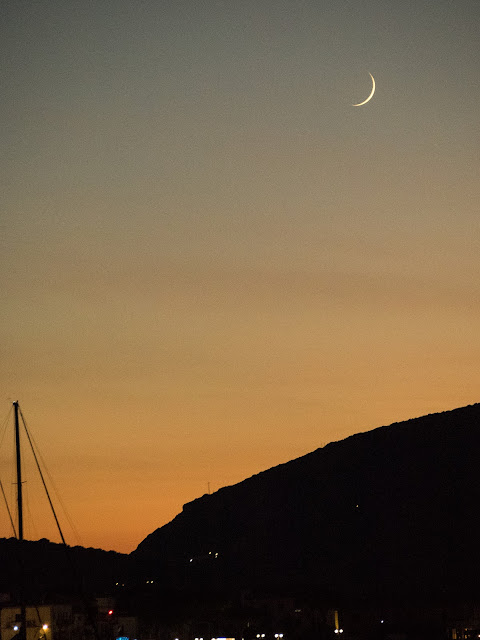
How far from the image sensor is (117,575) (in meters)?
192

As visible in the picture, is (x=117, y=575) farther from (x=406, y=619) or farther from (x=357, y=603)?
(x=406, y=619)

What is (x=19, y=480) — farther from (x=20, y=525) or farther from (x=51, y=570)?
(x=51, y=570)

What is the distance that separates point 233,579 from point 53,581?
3324 cm

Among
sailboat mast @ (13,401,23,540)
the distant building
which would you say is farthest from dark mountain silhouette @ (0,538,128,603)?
sailboat mast @ (13,401,23,540)

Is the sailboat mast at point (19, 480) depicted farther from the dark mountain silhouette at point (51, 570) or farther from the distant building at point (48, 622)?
the dark mountain silhouette at point (51, 570)

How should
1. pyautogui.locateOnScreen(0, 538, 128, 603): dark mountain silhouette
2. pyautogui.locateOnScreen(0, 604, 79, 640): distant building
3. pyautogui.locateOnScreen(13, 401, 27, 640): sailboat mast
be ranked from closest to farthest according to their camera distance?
pyautogui.locateOnScreen(13, 401, 27, 640): sailboat mast
pyautogui.locateOnScreen(0, 604, 79, 640): distant building
pyautogui.locateOnScreen(0, 538, 128, 603): dark mountain silhouette

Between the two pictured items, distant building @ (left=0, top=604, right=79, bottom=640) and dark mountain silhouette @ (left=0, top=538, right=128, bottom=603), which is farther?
dark mountain silhouette @ (left=0, top=538, right=128, bottom=603)

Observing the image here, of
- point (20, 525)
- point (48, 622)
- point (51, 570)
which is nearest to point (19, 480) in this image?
point (20, 525)

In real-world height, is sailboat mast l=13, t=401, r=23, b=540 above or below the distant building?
above

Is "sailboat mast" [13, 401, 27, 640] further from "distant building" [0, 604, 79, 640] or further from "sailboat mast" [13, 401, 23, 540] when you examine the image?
"distant building" [0, 604, 79, 640]

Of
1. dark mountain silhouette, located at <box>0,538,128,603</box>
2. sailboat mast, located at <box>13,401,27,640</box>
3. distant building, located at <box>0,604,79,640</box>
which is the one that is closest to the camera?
sailboat mast, located at <box>13,401,27,640</box>

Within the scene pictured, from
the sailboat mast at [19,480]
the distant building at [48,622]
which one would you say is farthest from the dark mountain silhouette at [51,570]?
the sailboat mast at [19,480]

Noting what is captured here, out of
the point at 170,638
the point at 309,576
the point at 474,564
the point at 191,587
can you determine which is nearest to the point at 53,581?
the point at 191,587

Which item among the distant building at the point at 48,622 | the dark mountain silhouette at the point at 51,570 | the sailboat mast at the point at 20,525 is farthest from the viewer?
the dark mountain silhouette at the point at 51,570
